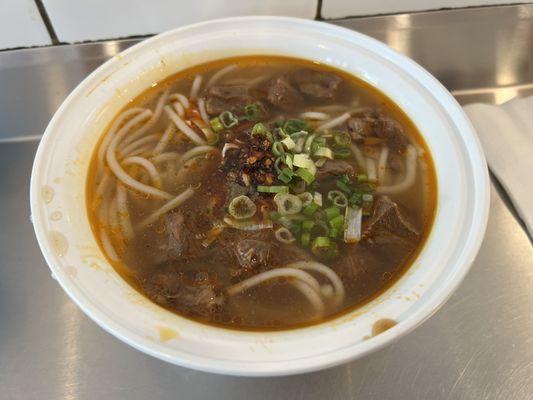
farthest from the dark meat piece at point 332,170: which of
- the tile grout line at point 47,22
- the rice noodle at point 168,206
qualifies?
the tile grout line at point 47,22

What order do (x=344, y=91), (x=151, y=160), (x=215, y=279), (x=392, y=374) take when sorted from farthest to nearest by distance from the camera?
(x=344, y=91) → (x=151, y=160) → (x=392, y=374) → (x=215, y=279)

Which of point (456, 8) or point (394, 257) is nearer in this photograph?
point (394, 257)

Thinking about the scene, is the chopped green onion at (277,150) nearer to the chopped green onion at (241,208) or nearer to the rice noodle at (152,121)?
the chopped green onion at (241,208)

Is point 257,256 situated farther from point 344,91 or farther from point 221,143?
point 344,91

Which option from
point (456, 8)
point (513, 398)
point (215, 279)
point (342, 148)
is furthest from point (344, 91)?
point (513, 398)

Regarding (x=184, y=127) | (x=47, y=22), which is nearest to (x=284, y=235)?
(x=184, y=127)

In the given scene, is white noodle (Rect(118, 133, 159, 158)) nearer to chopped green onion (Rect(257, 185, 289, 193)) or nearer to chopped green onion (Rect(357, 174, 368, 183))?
chopped green onion (Rect(257, 185, 289, 193))

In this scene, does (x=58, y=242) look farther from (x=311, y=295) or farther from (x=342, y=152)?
(x=342, y=152)
